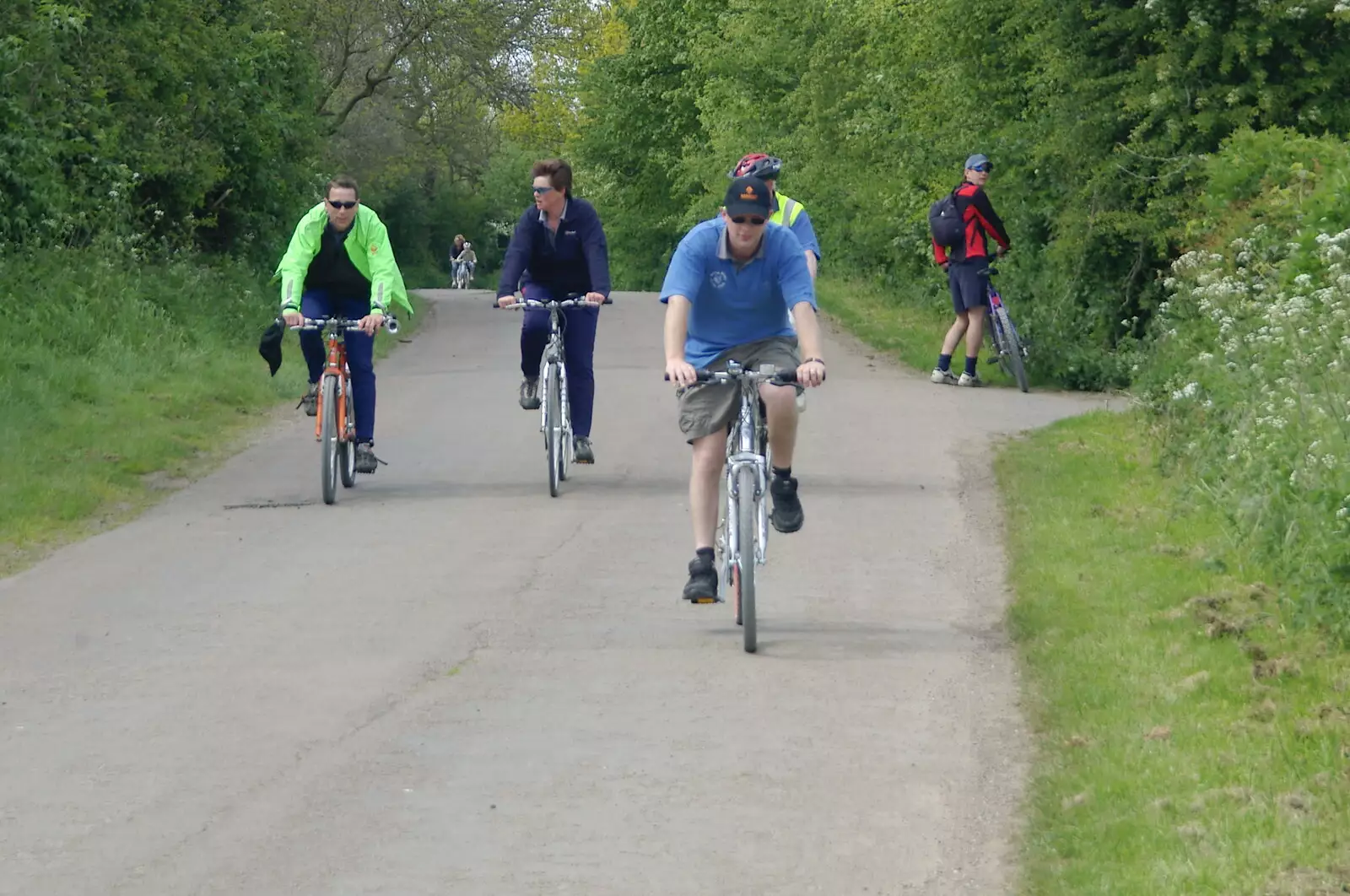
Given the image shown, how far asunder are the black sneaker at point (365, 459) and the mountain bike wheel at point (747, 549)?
4.97 m

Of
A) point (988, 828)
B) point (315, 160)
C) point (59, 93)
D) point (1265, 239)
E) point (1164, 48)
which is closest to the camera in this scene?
point (988, 828)

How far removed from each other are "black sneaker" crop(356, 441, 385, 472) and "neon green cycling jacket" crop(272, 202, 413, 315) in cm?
95

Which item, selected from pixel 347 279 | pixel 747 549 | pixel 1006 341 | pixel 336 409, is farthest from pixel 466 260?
pixel 747 549

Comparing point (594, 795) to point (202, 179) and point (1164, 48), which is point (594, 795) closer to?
point (1164, 48)

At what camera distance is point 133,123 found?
939 inches

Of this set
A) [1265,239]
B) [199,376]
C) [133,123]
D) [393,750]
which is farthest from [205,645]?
[133,123]

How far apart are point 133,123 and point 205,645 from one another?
54.8ft

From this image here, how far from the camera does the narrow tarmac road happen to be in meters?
5.62

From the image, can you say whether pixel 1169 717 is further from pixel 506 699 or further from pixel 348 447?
pixel 348 447

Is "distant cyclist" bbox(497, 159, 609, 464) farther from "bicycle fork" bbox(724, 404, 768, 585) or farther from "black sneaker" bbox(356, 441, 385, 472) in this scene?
"bicycle fork" bbox(724, 404, 768, 585)

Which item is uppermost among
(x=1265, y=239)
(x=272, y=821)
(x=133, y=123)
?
Answer: (x=133, y=123)

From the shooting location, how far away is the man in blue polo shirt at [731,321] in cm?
806

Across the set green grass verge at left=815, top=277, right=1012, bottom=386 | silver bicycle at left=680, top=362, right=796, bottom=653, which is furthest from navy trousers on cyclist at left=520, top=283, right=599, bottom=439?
A: green grass verge at left=815, top=277, right=1012, bottom=386

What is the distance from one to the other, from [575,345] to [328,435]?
5.55 ft
